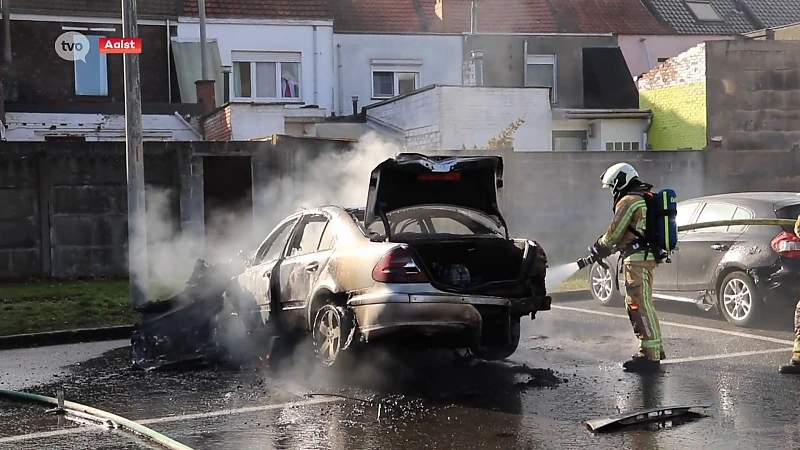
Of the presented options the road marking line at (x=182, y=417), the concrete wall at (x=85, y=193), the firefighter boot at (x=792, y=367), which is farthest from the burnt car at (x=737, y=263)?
the concrete wall at (x=85, y=193)

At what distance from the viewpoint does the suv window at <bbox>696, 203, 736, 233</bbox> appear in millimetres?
11336

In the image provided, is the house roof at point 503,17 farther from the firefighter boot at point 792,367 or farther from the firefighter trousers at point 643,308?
the firefighter boot at point 792,367

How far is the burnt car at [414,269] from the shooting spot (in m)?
7.63

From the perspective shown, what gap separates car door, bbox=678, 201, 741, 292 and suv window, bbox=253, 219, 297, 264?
4804 millimetres

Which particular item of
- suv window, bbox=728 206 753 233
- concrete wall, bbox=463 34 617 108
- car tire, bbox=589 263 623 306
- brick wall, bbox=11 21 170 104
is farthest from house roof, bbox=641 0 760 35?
suv window, bbox=728 206 753 233

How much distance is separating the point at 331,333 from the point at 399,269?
39.5 inches

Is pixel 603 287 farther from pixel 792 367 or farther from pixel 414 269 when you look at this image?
pixel 414 269

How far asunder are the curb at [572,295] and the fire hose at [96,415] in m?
7.97

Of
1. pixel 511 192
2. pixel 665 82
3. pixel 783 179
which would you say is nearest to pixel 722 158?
pixel 783 179

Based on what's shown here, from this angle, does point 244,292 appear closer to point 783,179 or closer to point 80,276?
point 80,276

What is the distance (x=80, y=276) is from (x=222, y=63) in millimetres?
13286

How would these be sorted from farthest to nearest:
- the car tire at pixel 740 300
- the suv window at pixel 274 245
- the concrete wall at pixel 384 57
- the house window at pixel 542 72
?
the house window at pixel 542 72
the concrete wall at pixel 384 57
the car tire at pixel 740 300
the suv window at pixel 274 245

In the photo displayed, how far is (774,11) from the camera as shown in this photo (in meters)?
35.8

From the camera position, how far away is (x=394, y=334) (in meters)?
7.62
